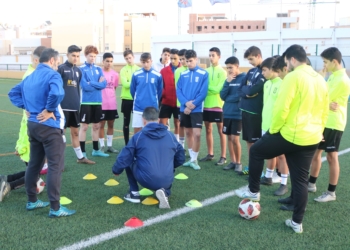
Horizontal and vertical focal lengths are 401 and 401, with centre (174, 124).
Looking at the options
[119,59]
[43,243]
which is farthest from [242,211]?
[119,59]

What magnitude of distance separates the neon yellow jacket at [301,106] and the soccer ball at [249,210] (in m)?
0.97

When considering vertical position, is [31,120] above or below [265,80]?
below

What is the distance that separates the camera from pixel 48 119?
467cm

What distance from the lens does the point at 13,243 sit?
13.3 ft

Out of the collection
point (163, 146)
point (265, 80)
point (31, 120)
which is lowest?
point (163, 146)

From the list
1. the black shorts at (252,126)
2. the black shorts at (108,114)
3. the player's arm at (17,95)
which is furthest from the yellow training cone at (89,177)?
the black shorts at (252,126)

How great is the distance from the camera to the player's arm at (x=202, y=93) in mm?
7266

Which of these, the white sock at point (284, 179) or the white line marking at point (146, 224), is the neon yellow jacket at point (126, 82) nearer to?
the white line marking at point (146, 224)

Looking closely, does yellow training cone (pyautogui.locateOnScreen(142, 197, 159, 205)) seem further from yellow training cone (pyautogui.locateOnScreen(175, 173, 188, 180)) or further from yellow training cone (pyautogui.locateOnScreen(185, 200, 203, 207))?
yellow training cone (pyautogui.locateOnScreen(175, 173, 188, 180))

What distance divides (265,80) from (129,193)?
106 inches

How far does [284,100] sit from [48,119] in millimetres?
2665

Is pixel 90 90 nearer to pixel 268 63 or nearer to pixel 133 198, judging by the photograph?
pixel 133 198

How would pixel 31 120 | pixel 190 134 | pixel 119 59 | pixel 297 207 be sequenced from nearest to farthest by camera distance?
1. pixel 297 207
2. pixel 31 120
3. pixel 190 134
4. pixel 119 59

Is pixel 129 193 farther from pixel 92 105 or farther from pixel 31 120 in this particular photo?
pixel 92 105
